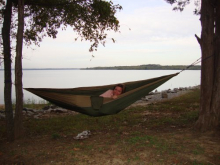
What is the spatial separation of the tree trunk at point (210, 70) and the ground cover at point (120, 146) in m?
0.25

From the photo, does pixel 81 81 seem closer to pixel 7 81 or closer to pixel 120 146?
pixel 7 81

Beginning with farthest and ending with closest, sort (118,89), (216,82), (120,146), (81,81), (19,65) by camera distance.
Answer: (81,81) → (118,89) → (216,82) → (19,65) → (120,146)

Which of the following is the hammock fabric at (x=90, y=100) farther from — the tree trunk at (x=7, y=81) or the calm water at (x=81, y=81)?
the calm water at (x=81, y=81)

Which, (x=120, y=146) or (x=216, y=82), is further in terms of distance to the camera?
(x=216, y=82)

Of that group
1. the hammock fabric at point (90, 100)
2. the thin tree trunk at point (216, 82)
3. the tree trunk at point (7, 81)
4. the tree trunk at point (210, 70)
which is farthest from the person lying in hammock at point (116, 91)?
the tree trunk at point (7, 81)

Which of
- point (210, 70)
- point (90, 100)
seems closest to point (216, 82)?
point (210, 70)

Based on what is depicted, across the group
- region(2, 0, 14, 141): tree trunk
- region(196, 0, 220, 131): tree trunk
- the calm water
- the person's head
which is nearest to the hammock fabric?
region(2, 0, 14, 141): tree trunk

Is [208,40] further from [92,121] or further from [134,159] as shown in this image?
[92,121]

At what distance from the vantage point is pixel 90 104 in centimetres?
349

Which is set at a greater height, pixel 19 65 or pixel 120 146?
pixel 19 65

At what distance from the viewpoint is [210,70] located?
3.41 meters

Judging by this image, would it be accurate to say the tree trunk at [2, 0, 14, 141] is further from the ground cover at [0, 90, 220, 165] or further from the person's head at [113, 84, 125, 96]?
the person's head at [113, 84, 125, 96]

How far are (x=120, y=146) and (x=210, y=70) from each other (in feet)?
5.88

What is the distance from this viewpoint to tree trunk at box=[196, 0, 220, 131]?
3410mm
